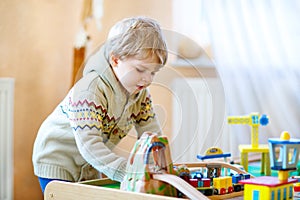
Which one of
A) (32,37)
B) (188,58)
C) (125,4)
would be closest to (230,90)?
(125,4)

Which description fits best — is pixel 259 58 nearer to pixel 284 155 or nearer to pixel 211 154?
pixel 211 154

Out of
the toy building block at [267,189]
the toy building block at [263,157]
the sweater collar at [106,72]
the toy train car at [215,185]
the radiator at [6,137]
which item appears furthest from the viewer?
the radiator at [6,137]

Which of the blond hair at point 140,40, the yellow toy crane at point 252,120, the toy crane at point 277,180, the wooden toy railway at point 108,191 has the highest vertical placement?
the blond hair at point 140,40

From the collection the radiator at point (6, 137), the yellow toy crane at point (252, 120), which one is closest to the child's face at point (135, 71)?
the yellow toy crane at point (252, 120)

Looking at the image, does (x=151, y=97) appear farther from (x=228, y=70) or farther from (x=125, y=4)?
(x=125, y=4)

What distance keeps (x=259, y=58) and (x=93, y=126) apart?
46.3 inches

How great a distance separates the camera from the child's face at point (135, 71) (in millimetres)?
985

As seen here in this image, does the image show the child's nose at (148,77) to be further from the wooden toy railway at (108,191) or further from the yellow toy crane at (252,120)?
the yellow toy crane at (252,120)

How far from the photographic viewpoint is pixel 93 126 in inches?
40.4

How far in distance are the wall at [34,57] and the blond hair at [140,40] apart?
1.05m

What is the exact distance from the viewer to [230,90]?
211 centimetres

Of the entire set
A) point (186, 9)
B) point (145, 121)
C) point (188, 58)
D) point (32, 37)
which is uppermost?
point (186, 9)

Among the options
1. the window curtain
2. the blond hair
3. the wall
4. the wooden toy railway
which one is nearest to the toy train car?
the wooden toy railway

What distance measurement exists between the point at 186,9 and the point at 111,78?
1219 mm
